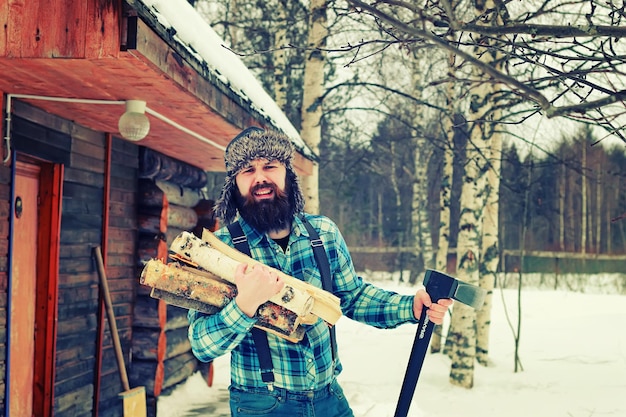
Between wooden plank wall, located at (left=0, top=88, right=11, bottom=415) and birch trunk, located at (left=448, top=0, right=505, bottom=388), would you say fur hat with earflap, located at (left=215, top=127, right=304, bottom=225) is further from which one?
birch trunk, located at (left=448, top=0, right=505, bottom=388)

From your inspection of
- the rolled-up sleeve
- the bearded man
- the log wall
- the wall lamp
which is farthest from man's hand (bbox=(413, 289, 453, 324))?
the log wall

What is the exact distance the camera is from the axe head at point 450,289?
8.65ft

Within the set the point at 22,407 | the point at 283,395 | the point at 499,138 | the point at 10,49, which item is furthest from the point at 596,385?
the point at 10,49

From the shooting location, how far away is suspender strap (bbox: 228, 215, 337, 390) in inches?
98.0

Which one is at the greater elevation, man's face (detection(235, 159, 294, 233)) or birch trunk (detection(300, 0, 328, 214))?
birch trunk (detection(300, 0, 328, 214))

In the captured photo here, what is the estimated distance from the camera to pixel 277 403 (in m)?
2.48

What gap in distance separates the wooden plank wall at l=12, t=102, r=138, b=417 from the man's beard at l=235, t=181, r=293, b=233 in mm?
2351

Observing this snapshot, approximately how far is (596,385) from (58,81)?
764cm

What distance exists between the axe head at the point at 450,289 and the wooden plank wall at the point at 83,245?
9.60 ft

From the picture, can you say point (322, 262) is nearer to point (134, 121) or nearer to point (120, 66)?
point (120, 66)

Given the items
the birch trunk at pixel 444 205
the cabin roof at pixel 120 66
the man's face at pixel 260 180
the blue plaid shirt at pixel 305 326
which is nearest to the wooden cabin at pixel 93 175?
the cabin roof at pixel 120 66

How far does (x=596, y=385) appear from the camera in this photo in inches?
345

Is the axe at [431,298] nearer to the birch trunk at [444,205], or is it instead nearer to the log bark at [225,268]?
the log bark at [225,268]

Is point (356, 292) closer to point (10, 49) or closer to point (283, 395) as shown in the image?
point (283, 395)
